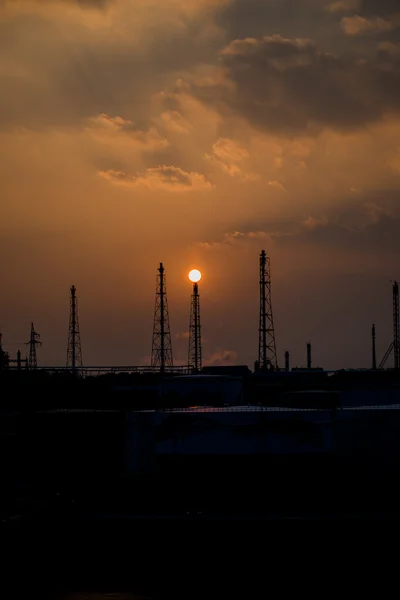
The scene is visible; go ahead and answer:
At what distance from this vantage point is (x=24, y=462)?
39.2 m

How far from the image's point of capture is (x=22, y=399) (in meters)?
53.7

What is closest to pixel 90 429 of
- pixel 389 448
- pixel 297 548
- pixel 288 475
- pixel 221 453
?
pixel 221 453

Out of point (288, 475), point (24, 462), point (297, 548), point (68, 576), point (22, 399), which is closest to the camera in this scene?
point (68, 576)

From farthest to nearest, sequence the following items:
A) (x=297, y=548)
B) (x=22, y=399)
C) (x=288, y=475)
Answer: (x=22, y=399) → (x=288, y=475) → (x=297, y=548)

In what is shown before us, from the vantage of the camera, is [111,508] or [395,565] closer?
[395,565]

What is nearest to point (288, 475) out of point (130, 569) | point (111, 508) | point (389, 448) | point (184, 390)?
point (389, 448)

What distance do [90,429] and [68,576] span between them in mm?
20724

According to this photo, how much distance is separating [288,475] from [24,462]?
40.4 feet

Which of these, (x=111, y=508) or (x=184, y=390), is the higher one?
(x=184, y=390)

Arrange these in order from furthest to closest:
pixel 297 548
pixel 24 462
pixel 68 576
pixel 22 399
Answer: pixel 22 399 < pixel 24 462 < pixel 297 548 < pixel 68 576

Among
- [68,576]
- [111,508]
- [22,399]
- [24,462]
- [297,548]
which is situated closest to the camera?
[68,576]

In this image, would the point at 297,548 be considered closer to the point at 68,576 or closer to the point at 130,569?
the point at 130,569

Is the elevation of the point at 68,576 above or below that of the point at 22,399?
below

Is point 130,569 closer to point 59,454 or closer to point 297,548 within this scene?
point 297,548
